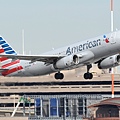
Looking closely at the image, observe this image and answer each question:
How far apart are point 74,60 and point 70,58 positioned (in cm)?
73

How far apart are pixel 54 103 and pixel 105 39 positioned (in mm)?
69058

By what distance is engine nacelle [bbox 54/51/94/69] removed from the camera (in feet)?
391

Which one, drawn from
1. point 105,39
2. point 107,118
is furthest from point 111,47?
point 107,118

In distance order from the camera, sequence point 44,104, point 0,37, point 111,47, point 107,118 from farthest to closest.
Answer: point 44,104 < point 107,118 < point 0,37 < point 111,47

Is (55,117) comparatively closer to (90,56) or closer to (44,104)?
(44,104)

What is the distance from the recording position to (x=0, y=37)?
14288 cm

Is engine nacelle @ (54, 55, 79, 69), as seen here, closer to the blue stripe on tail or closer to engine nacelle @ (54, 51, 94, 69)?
engine nacelle @ (54, 51, 94, 69)

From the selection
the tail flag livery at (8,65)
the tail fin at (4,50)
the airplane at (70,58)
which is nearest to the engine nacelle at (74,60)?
the airplane at (70,58)

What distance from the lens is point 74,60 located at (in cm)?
12094

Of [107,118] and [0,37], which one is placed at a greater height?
[0,37]

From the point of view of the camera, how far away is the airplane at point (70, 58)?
118 meters

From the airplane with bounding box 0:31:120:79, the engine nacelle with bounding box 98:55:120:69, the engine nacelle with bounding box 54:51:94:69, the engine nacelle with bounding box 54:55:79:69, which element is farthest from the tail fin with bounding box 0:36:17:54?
the engine nacelle with bounding box 98:55:120:69

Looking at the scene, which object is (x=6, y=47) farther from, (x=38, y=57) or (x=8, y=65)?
(x=38, y=57)

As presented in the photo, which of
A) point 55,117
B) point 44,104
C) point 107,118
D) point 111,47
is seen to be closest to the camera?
point 111,47
